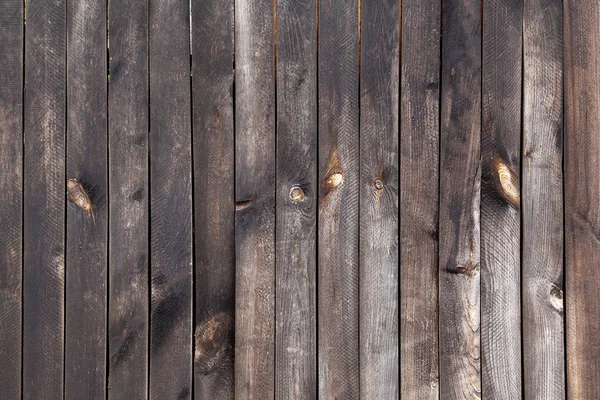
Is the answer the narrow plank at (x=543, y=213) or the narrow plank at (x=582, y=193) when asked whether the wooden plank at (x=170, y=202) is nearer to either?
the narrow plank at (x=543, y=213)

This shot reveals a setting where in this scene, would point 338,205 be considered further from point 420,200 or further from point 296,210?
point 420,200

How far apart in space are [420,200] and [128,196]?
1002 millimetres

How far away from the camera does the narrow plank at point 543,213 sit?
1.75m

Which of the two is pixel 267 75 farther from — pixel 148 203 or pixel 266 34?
pixel 148 203

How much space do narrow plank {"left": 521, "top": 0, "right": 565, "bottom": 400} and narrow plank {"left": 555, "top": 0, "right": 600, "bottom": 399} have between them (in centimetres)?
3

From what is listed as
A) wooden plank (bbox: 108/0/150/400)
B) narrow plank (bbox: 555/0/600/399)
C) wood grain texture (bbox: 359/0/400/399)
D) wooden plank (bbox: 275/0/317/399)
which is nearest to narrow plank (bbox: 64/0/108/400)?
wooden plank (bbox: 108/0/150/400)

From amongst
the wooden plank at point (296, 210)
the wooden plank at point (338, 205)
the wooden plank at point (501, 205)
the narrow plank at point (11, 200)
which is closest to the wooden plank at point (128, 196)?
the narrow plank at point (11, 200)

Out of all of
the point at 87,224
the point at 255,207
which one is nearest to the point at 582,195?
the point at 255,207

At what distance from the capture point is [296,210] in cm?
178

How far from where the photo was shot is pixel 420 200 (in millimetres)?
1769

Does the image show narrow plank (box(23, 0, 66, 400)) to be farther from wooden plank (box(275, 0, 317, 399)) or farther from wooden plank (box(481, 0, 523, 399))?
wooden plank (box(481, 0, 523, 399))

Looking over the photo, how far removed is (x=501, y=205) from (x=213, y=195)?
98 cm

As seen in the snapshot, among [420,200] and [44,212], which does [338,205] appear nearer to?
[420,200]

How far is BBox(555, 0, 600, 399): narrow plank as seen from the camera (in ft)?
5.71
